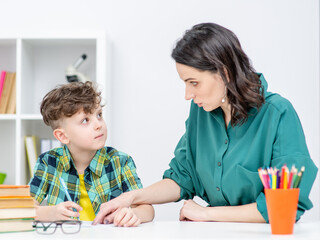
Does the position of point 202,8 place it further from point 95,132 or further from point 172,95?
point 95,132

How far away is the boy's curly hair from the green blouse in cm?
36

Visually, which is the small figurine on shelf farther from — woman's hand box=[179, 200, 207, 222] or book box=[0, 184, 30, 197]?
book box=[0, 184, 30, 197]

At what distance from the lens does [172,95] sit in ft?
10.2

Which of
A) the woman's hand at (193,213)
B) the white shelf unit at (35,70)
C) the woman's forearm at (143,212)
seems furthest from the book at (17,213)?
the white shelf unit at (35,70)

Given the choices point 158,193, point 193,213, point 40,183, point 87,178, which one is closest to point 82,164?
point 87,178

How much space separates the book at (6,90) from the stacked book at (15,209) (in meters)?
1.79

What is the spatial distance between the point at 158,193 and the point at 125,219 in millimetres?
325

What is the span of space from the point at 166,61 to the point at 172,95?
0.71 ft

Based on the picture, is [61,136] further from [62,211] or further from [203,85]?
[203,85]

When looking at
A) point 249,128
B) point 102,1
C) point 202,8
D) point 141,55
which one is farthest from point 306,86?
point 249,128

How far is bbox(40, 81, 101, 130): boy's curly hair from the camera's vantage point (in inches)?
70.4

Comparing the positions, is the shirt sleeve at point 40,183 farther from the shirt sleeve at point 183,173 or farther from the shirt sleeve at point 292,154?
the shirt sleeve at point 292,154

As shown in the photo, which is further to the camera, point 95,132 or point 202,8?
point 202,8

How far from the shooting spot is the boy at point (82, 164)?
5.85 ft
